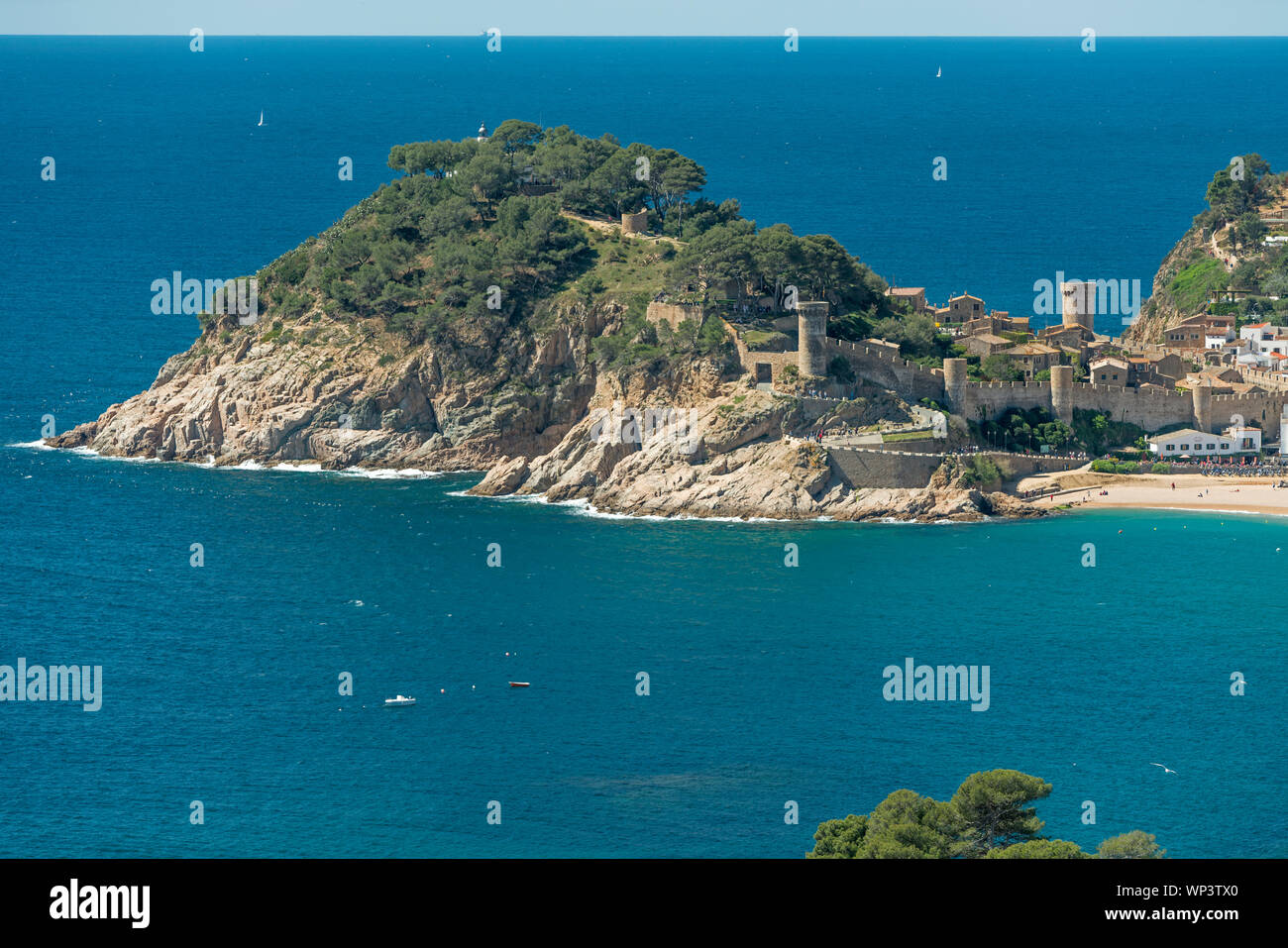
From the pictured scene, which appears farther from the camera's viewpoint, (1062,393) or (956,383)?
(1062,393)

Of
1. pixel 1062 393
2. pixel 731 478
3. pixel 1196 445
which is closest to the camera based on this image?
pixel 731 478

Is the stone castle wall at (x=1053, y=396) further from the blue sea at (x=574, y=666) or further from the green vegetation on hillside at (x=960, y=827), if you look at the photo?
the green vegetation on hillside at (x=960, y=827)

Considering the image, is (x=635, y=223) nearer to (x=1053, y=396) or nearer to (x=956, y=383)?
(x=956, y=383)

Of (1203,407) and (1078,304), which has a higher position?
(1078,304)

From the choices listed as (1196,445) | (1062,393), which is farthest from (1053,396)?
(1196,445)

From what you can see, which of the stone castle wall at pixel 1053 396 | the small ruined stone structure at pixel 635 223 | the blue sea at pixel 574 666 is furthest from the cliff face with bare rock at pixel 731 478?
the small ruined stone structure at pixel 635 223

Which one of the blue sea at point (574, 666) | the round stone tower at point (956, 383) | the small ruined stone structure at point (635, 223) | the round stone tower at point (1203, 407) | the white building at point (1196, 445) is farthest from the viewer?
the small ruined stone structure at point (635, 223)
